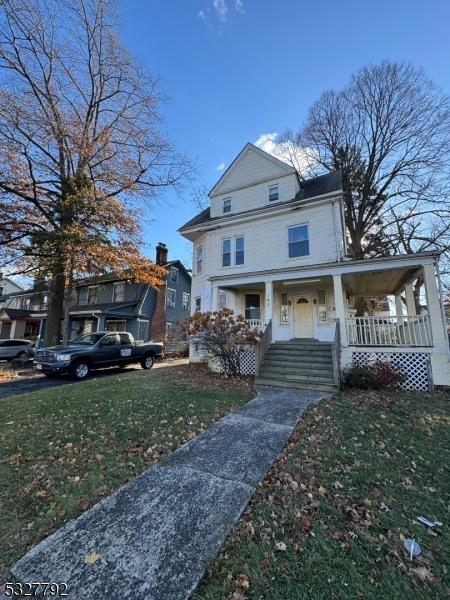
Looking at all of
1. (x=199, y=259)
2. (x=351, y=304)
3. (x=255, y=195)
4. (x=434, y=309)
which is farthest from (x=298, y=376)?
(x=255, y=195)

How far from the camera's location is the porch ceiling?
33.8 feet

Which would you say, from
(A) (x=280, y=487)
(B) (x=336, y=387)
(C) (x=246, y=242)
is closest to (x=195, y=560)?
(A) (x=280, y=487)

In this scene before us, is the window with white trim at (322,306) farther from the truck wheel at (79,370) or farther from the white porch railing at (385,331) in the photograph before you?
the truck wheel at (79,370)

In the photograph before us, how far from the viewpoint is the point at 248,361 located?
10656mm

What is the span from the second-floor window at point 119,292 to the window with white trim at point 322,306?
16.3 meters

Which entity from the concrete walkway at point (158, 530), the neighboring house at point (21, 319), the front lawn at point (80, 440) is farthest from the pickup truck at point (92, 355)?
the neighboring house at point (21, 319)

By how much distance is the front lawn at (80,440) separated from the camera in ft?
9.75

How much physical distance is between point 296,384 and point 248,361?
8.85 ft

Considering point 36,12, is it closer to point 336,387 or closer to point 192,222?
point 192,222

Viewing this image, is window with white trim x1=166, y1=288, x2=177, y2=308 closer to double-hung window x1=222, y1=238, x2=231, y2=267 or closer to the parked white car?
the parked white car

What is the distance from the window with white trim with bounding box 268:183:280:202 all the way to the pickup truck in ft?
32.8

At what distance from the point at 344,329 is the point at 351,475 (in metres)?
6.47

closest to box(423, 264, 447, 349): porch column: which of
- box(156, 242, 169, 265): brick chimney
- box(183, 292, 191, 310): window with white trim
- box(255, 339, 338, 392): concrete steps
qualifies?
box(255, 339, 338, 392): concrete steps

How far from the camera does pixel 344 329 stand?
940cm
